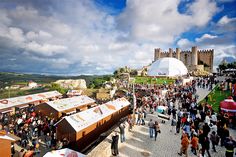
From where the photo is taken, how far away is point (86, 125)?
13.7 meters

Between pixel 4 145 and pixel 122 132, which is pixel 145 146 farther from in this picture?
pixel 4 145

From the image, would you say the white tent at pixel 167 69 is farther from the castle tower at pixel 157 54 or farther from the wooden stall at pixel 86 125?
the wooden stall at pixel 86 125

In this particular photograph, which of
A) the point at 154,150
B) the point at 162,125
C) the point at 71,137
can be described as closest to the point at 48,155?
the point at 71,137

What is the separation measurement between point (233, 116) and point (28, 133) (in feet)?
51.2

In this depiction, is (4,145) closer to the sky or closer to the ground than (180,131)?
closer to the sky

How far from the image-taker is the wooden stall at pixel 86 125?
12.7 metres

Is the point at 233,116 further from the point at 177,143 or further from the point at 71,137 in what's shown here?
the point at 71,137

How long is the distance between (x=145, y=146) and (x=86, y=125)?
4.74 meters

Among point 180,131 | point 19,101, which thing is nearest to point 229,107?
point 180,131

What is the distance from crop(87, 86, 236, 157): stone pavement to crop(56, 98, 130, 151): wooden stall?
2724 mm

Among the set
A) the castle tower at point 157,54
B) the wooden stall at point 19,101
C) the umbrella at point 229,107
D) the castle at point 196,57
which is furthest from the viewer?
the castle tower at point 157,54

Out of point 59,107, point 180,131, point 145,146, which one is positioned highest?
point 59,107

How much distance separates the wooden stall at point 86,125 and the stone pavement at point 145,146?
2.72 m

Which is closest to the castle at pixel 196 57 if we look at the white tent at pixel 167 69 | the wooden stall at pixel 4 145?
the white tent at pixel 167 69
